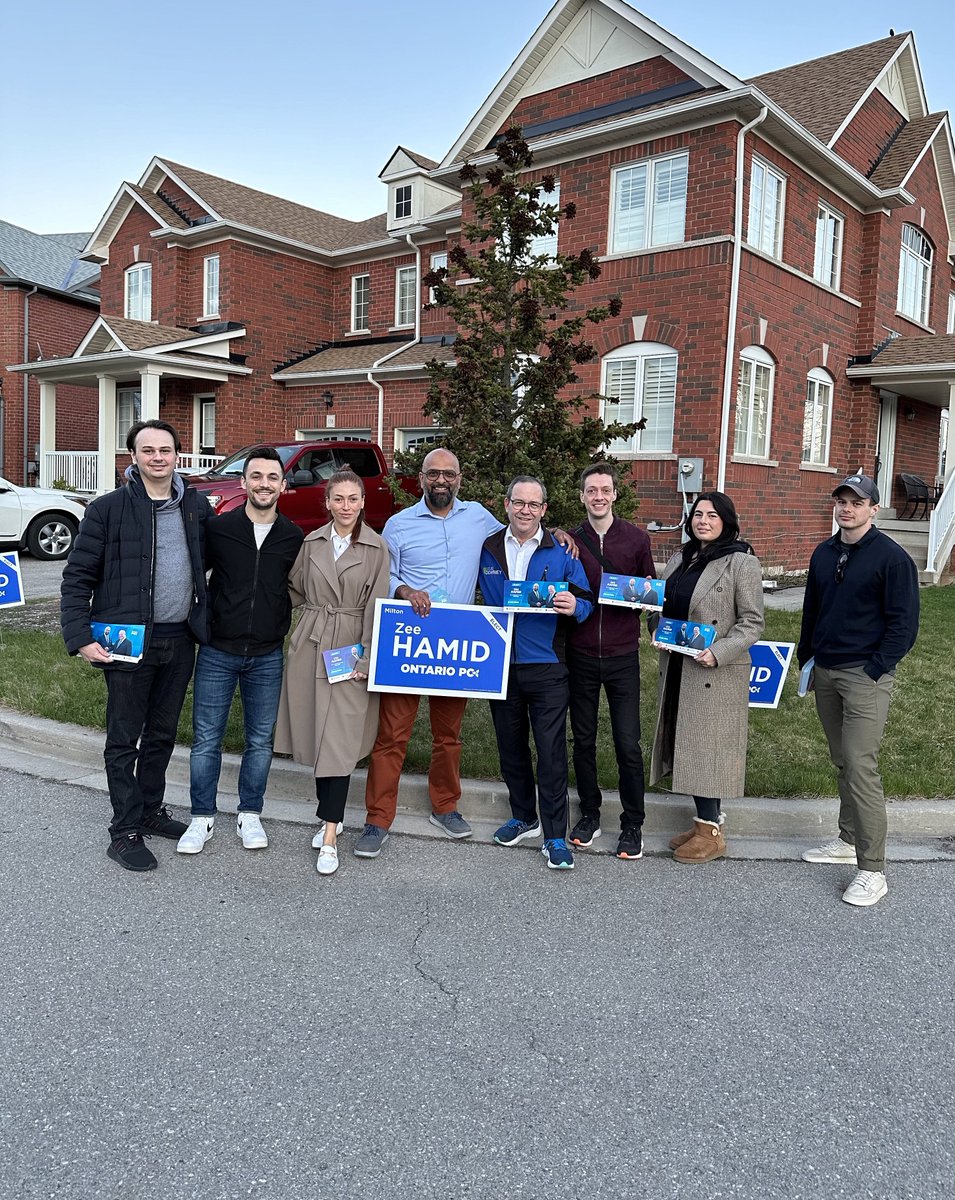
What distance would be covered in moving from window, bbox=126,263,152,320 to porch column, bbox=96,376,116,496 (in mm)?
3873

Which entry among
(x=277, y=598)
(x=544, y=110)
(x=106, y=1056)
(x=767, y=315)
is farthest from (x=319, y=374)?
(x=106, y=1056)

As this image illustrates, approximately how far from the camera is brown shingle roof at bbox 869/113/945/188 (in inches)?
702

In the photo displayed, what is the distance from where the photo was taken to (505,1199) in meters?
2.40

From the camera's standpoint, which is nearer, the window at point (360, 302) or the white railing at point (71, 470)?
the white railing at point (71, 470)

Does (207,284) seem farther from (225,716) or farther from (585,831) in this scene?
(585,831)

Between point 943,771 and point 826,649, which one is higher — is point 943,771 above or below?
below

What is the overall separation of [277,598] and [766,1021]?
2954 millimetres

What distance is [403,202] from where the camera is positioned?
23.6 meters

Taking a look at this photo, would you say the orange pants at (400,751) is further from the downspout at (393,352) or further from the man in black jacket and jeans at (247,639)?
the downspout at (393,352)

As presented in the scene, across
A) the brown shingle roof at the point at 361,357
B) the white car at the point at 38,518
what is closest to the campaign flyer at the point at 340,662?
the white car at the point at 38,518

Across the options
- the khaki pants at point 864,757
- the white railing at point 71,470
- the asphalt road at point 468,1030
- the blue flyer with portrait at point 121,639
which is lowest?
the asphalt road at point 468,1030

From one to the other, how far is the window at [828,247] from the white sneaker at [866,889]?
14.9m

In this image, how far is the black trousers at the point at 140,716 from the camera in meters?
4.61

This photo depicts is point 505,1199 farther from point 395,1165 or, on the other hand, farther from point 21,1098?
point 21,1098
